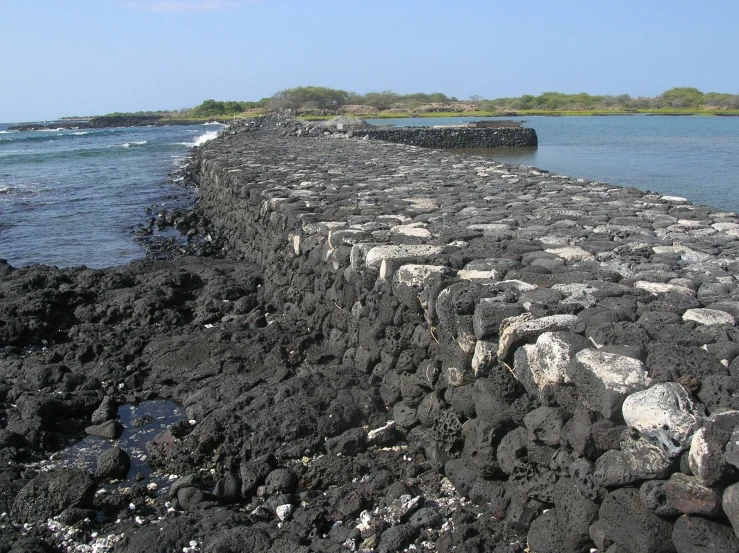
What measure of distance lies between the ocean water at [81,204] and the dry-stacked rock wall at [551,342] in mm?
6534

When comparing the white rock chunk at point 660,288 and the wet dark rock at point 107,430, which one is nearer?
the white rock chunk at point 660,288

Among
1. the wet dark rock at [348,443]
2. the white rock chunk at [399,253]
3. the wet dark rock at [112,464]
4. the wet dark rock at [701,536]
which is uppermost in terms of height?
the white rock chunk at [399,253]

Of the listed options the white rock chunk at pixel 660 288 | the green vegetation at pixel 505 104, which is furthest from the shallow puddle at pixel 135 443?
the green vegetation at pixel 505 104

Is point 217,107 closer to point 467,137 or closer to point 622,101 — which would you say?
point 622,101

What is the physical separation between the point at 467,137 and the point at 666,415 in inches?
1260

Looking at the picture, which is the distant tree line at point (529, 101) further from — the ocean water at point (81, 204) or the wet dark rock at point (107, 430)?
the wet dark rock at point (107, 430)

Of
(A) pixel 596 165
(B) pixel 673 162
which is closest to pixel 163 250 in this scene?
(A) pixel 596 165

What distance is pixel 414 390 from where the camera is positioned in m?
4.73

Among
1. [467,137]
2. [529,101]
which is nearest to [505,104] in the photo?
[529,101]

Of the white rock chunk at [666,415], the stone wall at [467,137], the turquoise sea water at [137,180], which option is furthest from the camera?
the stone wall at [467,137]

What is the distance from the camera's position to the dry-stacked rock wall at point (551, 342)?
9.02 ft

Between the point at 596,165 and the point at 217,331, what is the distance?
1748cm

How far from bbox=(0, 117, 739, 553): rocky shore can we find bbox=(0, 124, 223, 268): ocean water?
498 cm

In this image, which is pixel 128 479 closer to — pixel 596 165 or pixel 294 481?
pixel 294 481
